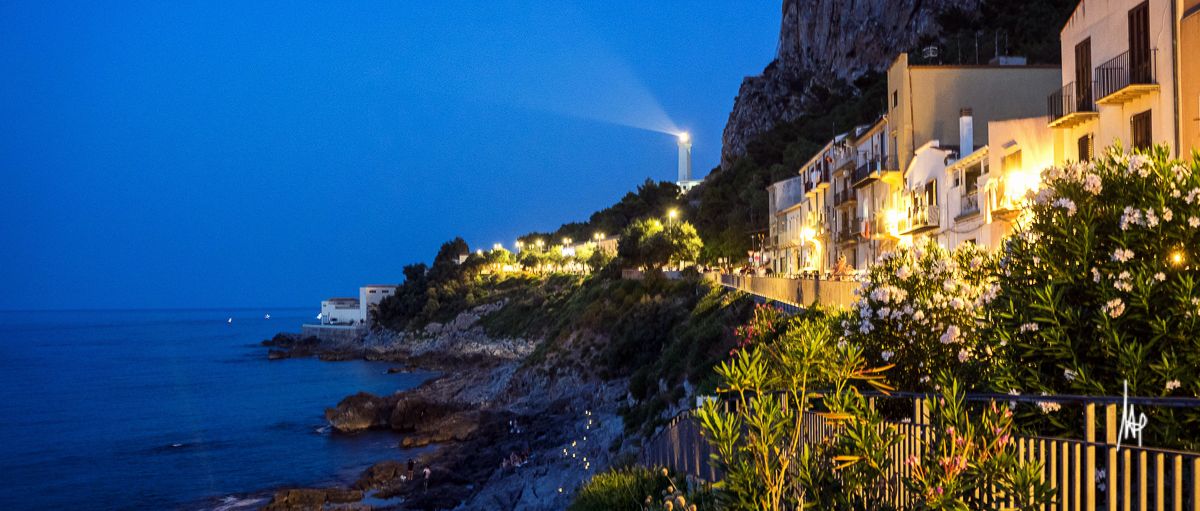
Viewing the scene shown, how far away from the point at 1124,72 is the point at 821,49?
96.3 meters

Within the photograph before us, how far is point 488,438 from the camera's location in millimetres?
41438

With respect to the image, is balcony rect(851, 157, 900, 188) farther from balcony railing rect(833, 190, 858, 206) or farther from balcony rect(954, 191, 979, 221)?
balcony rect(954, 191, 979, 221)

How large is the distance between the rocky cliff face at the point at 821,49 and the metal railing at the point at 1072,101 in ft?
236

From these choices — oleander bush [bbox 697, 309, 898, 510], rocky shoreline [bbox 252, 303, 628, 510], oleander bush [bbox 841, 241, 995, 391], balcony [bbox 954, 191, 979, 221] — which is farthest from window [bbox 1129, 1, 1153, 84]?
oleander bush [bbox 697, 309, 898, 510]

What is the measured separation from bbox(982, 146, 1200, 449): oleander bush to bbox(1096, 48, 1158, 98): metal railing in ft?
46.9

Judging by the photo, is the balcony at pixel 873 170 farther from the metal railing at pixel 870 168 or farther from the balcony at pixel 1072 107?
the balcony at pixel 1072 107

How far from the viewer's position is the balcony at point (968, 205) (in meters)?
32.0

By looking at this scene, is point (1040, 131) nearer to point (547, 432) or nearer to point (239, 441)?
point (547, 432)

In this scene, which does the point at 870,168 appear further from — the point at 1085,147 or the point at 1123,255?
the point at 1123,255

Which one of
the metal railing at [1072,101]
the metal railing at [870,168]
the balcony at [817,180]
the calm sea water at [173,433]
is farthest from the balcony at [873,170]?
the calm sea water at [173,433]

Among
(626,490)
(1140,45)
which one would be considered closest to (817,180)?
(1140,45)

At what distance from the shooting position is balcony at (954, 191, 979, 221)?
3200 centimetres

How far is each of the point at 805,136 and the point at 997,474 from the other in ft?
314

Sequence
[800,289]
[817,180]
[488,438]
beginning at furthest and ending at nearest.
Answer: [817,180] → [488,438] → [800,289]
